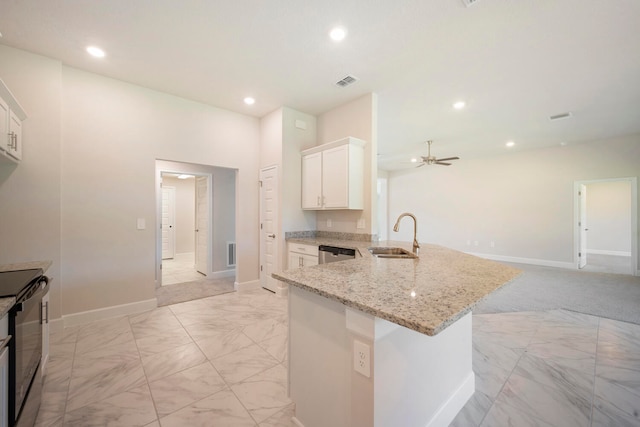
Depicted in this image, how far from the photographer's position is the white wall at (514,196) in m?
5.56

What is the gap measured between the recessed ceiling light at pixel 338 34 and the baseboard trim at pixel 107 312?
382cm

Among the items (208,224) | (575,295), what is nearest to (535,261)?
(575,295)

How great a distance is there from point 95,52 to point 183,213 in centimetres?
549

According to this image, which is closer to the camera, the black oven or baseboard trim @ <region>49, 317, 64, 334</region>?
the black oven

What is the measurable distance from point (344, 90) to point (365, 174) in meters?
1.17

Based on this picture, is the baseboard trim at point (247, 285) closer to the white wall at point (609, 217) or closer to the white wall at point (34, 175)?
the white wall at point (34, 175)

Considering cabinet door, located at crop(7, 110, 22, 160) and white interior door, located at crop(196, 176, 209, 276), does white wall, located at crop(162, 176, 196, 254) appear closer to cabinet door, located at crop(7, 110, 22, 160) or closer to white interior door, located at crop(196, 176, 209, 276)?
white interior door, located at crop(196, 176, 209, 276)

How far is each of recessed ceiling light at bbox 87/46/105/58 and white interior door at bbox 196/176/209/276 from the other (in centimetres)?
267

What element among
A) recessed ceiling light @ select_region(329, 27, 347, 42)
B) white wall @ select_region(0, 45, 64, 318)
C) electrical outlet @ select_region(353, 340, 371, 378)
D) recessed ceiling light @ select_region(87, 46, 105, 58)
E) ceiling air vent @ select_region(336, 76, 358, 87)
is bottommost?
electrical outlet @ select_region(353, 340, 371, 378)

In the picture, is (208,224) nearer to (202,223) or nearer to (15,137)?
(202,223)

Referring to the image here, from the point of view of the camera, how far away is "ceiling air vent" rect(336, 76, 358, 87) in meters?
3.14

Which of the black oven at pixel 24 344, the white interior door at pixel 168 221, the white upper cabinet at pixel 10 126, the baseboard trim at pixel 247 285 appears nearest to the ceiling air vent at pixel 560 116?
the baseboard trim at pixel 247 285

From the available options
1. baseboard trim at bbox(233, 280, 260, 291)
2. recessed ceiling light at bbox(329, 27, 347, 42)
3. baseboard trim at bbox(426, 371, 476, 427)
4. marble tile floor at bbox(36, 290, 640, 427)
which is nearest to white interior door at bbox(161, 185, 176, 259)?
baseboard trim at bbox(233, 280, 260, 291)

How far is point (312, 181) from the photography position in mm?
4027
